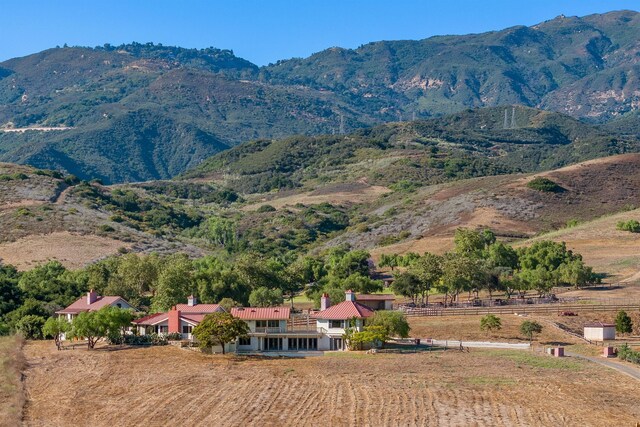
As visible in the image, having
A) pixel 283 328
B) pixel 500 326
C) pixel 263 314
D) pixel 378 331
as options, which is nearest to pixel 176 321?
pixel 263 314

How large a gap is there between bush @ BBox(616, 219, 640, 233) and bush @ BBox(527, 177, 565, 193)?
44650 mm

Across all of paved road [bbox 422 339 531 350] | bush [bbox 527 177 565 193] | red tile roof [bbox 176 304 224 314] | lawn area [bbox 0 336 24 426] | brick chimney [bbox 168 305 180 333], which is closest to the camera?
lawn area [bbox 0 336 24 426]

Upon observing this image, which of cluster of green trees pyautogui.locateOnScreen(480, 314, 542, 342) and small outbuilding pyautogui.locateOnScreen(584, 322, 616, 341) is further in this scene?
small outbuilding pyautogui.locateOnScreen(584, 322, 616, 341)

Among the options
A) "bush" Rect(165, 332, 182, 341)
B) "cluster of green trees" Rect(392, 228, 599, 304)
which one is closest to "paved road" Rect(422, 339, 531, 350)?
"bush" Rect(165, 332, 182, 341)

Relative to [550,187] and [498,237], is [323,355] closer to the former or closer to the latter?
[498,237]

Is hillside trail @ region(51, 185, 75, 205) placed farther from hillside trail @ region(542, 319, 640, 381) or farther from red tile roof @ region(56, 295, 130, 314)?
hillside trail @ region(542, 319, 640, 381)

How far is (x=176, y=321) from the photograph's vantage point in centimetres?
7788

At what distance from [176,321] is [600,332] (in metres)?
32.8

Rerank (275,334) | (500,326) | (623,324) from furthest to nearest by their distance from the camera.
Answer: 1. (500,326)
2. (623,324)
3. (275,334)

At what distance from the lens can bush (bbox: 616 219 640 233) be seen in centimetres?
13700

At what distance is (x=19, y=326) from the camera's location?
3226 inches

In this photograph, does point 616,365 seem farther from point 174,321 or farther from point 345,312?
point 174,321

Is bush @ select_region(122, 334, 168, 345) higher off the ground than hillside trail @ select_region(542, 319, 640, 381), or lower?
higher

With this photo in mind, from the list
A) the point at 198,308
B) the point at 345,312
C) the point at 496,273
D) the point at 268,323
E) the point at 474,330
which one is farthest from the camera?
the point at 496,273
